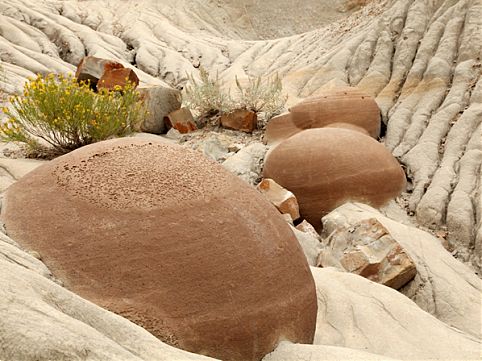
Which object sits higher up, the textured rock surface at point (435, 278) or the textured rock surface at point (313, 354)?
the textured rock surface at point (313, 354)

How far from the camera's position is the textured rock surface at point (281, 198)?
632cm

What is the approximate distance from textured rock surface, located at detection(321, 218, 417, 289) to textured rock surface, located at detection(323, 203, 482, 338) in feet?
0.66

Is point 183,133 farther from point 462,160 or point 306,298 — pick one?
point 306,298

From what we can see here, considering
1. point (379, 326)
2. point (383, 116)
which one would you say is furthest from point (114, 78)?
point (379, 326)

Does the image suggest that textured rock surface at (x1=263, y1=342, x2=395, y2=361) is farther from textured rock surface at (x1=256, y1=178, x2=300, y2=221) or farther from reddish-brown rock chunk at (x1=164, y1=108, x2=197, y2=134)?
reddish-brown rock chunk at (x1=164, y1=108, x2=197, y2=134)

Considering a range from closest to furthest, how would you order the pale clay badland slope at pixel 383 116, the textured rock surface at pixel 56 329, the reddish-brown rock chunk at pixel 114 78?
1. the textured rock surface at pixel 56 329
2. the pale clay badland slope at pixel 383 116
3. the reddish-brown rock chunk at pixel 114 78

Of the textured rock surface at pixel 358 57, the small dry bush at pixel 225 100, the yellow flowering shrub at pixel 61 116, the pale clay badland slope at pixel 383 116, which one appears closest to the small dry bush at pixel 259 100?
the small dry bush at pixel 225 100

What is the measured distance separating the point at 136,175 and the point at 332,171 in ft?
13.4

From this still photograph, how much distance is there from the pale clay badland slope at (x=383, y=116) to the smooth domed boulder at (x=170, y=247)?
200 mm

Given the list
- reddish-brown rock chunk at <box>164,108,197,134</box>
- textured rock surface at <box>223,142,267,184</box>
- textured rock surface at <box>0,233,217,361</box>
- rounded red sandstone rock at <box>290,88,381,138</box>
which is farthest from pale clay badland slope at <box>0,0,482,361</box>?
reddish-brown rock chunk at <box>164,108,197,134</box>

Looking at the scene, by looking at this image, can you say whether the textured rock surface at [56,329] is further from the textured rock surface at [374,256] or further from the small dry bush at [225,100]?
the small dry bush at [225,100]

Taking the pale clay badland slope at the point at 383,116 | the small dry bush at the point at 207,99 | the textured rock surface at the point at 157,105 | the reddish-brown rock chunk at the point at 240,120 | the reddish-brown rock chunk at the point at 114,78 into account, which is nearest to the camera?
the pale clay badland slope at the point at 383,116

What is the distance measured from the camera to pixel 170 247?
2.64 meters

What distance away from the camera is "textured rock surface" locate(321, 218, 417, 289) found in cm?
522
